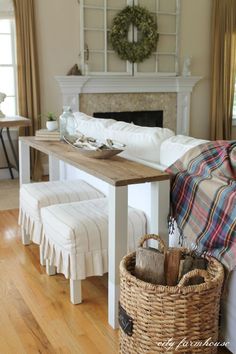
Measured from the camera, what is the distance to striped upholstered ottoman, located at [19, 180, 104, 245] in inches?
110

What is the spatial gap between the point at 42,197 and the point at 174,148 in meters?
0.97

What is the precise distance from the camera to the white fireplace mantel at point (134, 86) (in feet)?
18.5

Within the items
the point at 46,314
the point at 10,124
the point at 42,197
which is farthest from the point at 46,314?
the point at 10,124

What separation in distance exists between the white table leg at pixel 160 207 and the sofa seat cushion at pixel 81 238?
0.87ft

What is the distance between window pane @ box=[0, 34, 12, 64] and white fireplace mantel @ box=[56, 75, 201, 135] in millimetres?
672

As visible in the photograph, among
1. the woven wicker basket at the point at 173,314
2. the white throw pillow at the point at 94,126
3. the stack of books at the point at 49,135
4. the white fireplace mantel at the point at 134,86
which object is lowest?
the woven wicker basket at the point at 173,314

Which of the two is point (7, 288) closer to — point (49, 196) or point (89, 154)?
point (49, 196)

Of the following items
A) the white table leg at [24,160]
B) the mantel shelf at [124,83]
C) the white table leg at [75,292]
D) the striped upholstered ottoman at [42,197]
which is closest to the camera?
the white table leg at [75,292]

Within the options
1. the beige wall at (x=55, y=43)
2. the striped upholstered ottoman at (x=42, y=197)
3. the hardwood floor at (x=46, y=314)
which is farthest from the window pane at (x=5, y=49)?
the hardwood floor at (x=46, y=314)

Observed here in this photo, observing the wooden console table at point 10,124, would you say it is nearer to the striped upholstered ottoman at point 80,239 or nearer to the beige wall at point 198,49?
the striped upholstered ottoman at point 80,239

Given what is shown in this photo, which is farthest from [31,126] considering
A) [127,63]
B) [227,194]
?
[227,194]

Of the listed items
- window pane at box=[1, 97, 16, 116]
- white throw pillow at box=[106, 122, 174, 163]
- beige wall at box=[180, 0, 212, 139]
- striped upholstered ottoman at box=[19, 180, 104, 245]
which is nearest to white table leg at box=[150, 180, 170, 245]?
white throw pillow at box=[106, 122, 174, 163]

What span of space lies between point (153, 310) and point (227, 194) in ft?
1.91

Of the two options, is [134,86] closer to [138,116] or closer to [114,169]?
[138,116]
